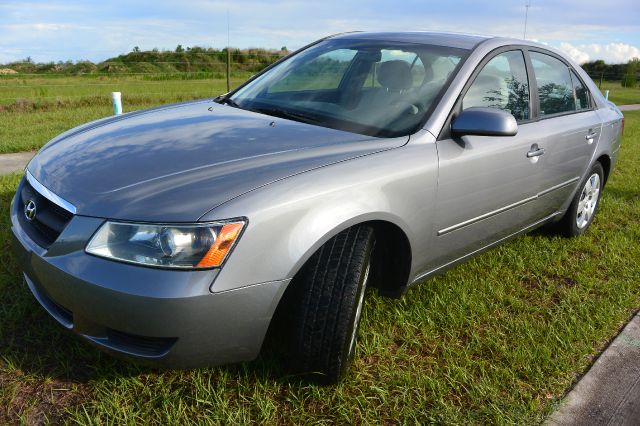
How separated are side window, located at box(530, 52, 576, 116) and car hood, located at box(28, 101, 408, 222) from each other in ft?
5.15

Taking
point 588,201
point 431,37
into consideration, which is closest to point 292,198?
point 431,37

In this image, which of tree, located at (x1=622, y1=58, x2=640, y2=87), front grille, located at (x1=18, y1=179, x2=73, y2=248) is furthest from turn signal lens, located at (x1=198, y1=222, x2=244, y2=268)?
tree, located at (x1=622, y1=58, x2=640, y2=87)

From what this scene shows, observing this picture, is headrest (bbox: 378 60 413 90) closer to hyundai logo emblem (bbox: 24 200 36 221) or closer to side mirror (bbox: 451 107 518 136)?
side mirror (bbox: 451 107 518 136)

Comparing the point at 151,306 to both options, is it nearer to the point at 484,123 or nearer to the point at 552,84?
the point at 484,123

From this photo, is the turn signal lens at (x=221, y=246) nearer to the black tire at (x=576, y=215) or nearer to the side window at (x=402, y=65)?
the side window at (x=402, y=65)

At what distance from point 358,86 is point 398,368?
5.02 ft

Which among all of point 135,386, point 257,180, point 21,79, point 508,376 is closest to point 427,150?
point 257,180

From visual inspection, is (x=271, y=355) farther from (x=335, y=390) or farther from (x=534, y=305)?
(x=534, y=305)

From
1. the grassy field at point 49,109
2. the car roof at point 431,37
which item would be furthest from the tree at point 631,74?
the car roof at point 431,37

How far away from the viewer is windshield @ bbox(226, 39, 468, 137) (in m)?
2.78

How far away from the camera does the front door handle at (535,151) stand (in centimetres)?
326

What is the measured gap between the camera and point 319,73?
3443 mm

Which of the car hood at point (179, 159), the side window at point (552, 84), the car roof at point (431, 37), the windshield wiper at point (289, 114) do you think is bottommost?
the car hood at point (179, 159)

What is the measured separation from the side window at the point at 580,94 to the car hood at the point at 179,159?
2198mm
